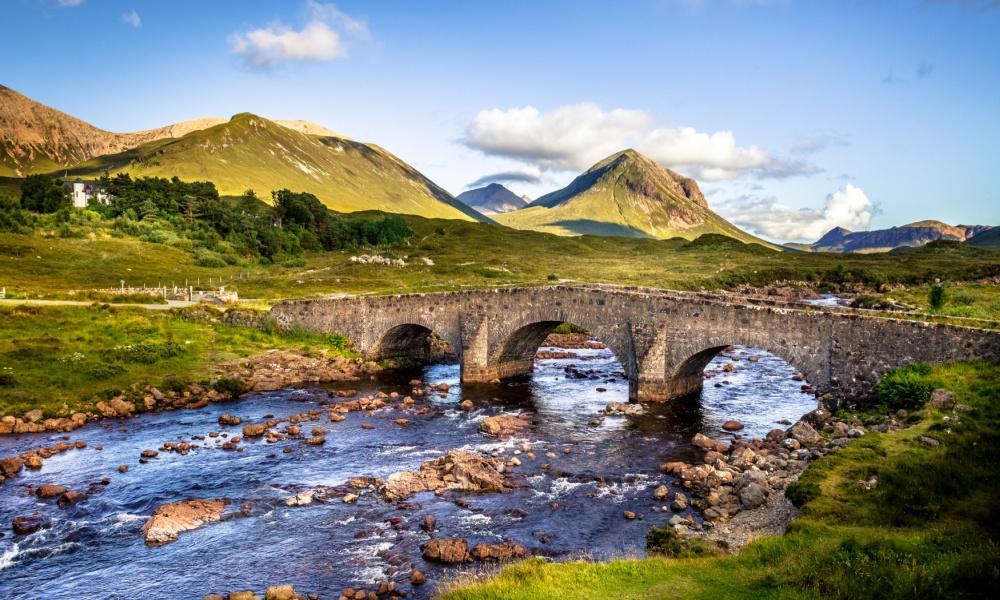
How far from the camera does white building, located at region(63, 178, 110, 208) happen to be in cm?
11988

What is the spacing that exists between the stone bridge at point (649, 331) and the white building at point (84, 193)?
283 ft

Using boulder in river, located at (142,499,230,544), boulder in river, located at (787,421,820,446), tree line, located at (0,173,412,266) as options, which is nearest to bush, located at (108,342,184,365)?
boulder in river, located at (142,499,230,544)

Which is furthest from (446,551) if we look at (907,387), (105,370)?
(105,370)

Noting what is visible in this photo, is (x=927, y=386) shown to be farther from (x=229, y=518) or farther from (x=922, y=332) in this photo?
(x=229, y=518)

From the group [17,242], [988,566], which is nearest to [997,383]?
[988,566]

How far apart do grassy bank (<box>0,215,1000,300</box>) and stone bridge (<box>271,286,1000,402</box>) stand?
9789mm

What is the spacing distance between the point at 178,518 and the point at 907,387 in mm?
30719

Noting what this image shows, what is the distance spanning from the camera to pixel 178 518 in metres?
24.9

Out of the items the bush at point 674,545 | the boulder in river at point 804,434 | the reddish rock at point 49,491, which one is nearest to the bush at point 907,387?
the boulder in river at point 804,434

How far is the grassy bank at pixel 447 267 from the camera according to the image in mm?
77500

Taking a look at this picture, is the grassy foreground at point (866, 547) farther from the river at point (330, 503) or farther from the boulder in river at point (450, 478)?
the boulder in river at point (450, 478)

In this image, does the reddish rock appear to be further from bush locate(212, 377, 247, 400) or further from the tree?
the tree

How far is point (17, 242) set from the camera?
288 ft

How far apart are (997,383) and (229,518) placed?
3036cm
